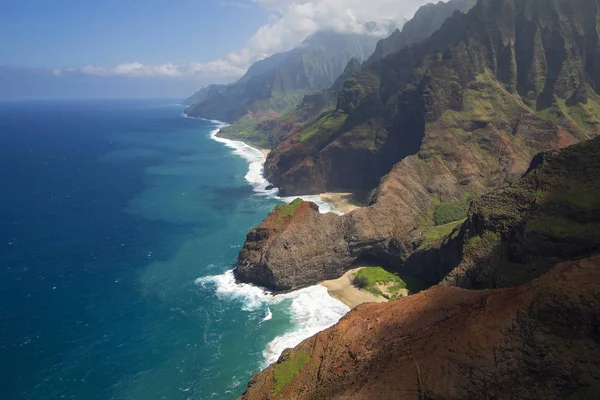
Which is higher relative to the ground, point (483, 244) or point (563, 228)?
point (563, 228)

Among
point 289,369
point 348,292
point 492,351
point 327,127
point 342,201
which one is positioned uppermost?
point 327,127

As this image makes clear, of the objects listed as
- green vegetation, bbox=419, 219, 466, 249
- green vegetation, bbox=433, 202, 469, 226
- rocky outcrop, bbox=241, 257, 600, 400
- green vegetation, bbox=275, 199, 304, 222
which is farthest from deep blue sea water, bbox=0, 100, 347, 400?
green vegetation, bbox=433, 202, 469, 226

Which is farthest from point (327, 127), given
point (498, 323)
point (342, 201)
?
point (498, 323)

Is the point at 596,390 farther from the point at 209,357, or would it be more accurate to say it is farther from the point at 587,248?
the point at 209,357

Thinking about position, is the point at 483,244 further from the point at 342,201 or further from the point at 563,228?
the point at 342,201

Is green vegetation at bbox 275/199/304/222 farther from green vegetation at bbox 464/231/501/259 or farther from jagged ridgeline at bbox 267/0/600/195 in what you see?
jagged ridgeline at bbox 267/0/600/195

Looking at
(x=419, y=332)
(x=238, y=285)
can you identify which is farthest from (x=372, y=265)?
(x=419, y=332)
